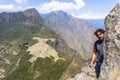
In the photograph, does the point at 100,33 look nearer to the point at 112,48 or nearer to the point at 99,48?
the point at 99,48

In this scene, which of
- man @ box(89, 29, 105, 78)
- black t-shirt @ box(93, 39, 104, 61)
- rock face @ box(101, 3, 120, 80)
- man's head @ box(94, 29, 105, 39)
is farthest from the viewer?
black t-shirt @ box(93, 39, 104, 61)

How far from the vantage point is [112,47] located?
37.8 meters

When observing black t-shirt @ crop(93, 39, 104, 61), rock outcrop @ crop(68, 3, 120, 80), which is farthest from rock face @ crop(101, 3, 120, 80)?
black t-shirt @ crop(93, 39, 104, 61)

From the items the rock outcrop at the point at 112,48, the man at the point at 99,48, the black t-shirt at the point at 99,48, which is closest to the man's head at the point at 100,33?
the man at the point at 99,48

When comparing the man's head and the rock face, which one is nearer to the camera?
the rock face

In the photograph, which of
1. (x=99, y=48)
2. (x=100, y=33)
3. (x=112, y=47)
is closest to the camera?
(x=112, y=47)

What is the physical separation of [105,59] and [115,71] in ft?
8.20

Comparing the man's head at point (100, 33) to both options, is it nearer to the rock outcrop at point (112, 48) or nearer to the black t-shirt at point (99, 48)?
the rock outcrop at point (112, 48)

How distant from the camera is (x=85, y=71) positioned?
47438mm

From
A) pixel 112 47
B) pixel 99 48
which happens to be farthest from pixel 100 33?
pixel 112 47

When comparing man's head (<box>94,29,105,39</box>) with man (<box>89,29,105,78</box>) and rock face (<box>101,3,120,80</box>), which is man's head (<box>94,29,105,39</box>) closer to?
man (<box>89,29,105,78</box>)

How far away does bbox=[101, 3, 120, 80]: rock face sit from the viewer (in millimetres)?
36969

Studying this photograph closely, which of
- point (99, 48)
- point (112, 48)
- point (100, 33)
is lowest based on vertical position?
point (99, 48)

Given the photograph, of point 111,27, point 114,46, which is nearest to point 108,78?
point 114,46
